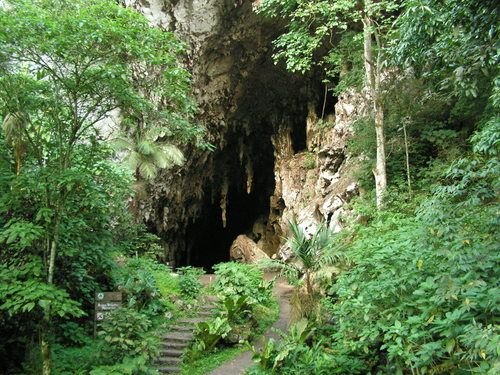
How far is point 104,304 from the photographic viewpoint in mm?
6277

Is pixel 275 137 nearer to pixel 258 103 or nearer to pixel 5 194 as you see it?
pixel 258 103

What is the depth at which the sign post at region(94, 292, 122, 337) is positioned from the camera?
20.3 feet

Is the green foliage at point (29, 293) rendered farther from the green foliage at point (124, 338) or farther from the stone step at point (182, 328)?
the stone step at point (182, 328)

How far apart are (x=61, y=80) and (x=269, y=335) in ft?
19.6

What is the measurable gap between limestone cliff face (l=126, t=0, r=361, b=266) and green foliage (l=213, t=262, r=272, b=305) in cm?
230

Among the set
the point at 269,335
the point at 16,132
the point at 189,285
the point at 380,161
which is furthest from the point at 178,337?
the point at 380,161

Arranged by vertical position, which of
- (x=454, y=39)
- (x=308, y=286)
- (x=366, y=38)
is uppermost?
(x=366, y=38)

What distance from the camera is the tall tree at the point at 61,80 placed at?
4.45m

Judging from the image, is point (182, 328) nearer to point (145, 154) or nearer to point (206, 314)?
point (206, 314)

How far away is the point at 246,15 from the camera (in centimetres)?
1352

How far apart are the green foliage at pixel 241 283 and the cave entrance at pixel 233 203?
24.0 ft

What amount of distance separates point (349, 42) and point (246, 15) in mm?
4026

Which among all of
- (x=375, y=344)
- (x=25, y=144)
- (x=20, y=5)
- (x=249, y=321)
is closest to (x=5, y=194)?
(x=25, y=144)

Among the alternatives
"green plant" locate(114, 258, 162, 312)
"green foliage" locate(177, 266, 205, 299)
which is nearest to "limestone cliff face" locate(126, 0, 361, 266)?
"green foliage" locate(177, 266, 205, 299)
